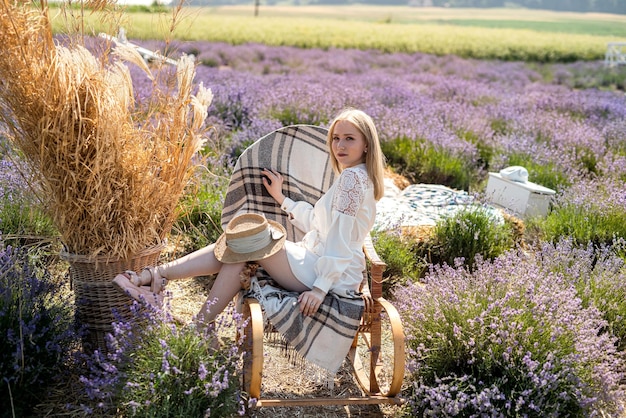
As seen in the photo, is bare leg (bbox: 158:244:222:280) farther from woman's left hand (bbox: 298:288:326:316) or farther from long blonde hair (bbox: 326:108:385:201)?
long blonde hair (bbox: 326:108:385:201)

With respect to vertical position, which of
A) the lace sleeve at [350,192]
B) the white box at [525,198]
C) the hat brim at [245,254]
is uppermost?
the lace sleeve at [350,192]

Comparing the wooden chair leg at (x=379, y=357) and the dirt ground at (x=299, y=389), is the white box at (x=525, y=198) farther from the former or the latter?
the dirt ground at (x=299, y=389)

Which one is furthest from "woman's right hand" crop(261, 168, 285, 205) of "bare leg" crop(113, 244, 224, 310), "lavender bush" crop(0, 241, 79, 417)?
"lavender bush" crop(0, 241, 79, 417)

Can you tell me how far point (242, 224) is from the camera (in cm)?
286

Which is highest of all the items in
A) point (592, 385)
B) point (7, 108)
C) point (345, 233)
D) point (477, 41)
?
point (7, 108)

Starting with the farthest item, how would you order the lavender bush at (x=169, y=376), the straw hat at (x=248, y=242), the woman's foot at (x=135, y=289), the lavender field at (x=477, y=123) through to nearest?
1. the lavender field at (x=477, y=123)
2. the straw hat at (x=248, y=242)
3. the woman's foot at (x=135, y=289)
4. the lavender bush at (x=169, y=376)

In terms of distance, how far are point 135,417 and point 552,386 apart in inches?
62.5

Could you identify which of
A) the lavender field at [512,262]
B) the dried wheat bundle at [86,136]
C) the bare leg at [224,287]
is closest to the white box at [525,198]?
the lavender field at [512,262]

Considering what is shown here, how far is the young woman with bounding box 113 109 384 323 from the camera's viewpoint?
2770 millimetres

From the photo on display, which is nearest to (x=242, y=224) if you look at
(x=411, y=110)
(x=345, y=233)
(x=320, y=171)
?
(x=345, y=233)

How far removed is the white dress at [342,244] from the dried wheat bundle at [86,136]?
0.66 m

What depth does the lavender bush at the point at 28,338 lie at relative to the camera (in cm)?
245

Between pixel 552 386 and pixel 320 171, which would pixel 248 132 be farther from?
pixel 552 386

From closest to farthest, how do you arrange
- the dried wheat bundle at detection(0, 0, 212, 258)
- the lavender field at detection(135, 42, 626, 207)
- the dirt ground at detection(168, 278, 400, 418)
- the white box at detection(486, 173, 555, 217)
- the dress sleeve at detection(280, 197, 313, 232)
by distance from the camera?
the dried wheat bundle at detection(0, 0, 212, 258) < the dirt ground at detection(168, 278, 400, 418) < the dress sleeve at detection(280, 197, 313, 232) < the white box at detection(486, 173, 555, 217) < the lavender field at detection(135, 42, 626, 207)
